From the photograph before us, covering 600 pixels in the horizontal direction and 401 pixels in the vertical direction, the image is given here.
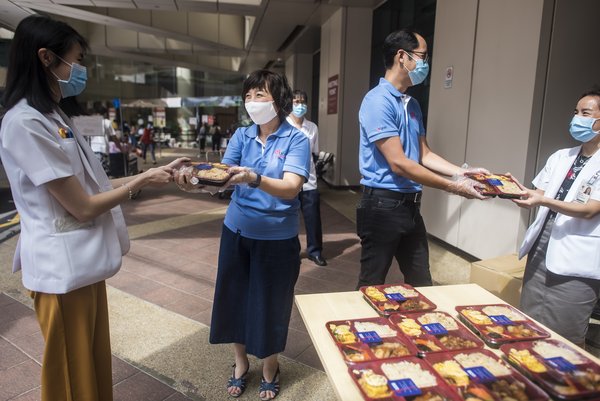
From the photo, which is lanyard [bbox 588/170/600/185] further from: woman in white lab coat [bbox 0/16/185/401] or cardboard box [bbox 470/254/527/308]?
woman in white lab coat [bbox 0/16/185/401]

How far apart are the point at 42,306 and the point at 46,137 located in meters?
0.63

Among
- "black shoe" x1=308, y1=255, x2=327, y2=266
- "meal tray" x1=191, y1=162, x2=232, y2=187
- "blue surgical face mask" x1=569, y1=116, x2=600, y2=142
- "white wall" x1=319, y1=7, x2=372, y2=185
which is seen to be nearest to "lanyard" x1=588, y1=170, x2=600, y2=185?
"blue surgical face mask" x1=569, y1=116, x2=600, y2=142

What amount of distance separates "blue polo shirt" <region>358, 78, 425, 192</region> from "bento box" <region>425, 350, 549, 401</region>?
41.4 inches

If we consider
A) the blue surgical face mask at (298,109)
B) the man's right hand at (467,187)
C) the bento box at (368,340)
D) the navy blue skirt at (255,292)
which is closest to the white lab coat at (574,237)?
the man's right hand at (467,187)

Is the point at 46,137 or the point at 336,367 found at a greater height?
the point at 46,137

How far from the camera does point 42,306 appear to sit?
149 centimetres

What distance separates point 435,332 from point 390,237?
83 cm

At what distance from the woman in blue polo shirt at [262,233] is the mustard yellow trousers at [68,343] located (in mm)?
668

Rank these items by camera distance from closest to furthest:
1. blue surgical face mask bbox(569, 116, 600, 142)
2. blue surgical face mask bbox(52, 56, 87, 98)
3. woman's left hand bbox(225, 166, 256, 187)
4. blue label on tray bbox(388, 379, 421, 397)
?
blue label on tray bbox(388, 379, 421, 397) → blue surgical face mask bbox(52, 56, 87, 98) → woman's left hand bbox(225, 166, 256, 187) → blue surgical face mask bbox(569, 116, 600, 142)

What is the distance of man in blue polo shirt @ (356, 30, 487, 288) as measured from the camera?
6.68 ft

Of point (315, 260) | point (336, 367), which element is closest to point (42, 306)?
point (336, 367)

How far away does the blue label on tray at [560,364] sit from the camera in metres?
1.15

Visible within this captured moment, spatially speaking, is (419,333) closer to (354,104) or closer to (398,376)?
(398,376)

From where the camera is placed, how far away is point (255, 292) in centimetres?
202
